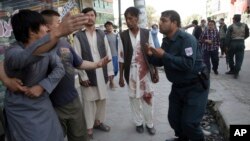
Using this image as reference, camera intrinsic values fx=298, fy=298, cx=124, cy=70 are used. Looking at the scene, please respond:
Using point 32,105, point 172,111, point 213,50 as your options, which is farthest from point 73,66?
point 213,50

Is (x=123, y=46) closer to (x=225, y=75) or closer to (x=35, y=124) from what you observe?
(x=35, y=124)

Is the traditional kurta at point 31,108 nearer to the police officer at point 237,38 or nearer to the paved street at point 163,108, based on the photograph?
the paved street at point 163,108

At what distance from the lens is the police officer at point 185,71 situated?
320 cm

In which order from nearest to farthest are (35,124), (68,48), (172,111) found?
(35,124), (68,48), (172,111)

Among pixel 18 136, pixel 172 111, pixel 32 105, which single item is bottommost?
pixel 172 111

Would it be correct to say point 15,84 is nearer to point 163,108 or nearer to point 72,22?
point 72,22

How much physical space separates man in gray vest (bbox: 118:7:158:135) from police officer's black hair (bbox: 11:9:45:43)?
2040 mm

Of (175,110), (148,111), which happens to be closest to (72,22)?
(175,110)

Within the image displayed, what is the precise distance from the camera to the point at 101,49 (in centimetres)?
405

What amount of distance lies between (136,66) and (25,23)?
2.25 m

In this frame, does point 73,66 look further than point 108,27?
No

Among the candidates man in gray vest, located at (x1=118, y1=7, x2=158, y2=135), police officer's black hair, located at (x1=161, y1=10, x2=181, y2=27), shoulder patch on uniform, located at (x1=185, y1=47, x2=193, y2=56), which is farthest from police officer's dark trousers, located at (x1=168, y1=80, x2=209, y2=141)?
police officer's black hair, located at (x1=161, y1=10, x2=181, y2=27)

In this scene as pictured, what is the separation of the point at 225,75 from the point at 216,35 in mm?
1153

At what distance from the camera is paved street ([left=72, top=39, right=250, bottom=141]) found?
420 cm
